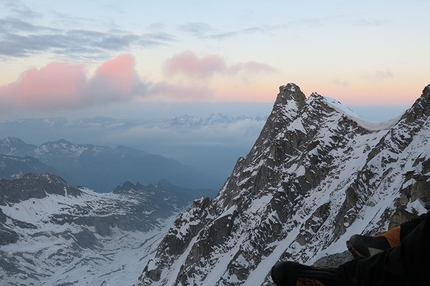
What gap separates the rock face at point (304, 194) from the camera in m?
76.4

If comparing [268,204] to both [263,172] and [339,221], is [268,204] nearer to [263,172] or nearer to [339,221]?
[263,172]

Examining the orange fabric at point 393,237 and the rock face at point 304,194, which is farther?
the rock face at point 304,194

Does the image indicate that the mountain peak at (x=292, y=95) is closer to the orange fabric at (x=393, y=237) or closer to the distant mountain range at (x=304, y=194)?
the distant mountain range at (x=304, y=194)

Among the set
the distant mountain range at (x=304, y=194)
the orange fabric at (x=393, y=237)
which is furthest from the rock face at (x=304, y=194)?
the orange fabric at (x=393, y=237)

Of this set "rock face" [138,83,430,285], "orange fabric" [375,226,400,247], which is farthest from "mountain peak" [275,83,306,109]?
"orange fabric" [375,226,400,247]

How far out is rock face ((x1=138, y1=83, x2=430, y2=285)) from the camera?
251 feet

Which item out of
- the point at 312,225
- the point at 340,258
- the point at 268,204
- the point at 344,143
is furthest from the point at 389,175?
the point at 340,258

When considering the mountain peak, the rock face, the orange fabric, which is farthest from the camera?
the mountain peak

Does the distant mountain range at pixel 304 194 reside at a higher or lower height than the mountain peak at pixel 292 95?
lower

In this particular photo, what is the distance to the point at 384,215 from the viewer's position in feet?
202

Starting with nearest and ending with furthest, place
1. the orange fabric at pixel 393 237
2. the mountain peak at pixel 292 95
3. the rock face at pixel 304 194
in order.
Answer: the orange fabric at pixel 393 237, the rock face at pixel 304 194, the mountain peak at pixel 292 95

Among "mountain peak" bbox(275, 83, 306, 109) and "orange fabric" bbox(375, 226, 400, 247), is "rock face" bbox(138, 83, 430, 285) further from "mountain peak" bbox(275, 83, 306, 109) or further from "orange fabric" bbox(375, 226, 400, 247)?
"orange fabric" bbox(375, 226, 400, 247)

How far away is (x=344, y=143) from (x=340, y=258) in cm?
9706

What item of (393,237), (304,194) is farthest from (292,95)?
(393,237)
